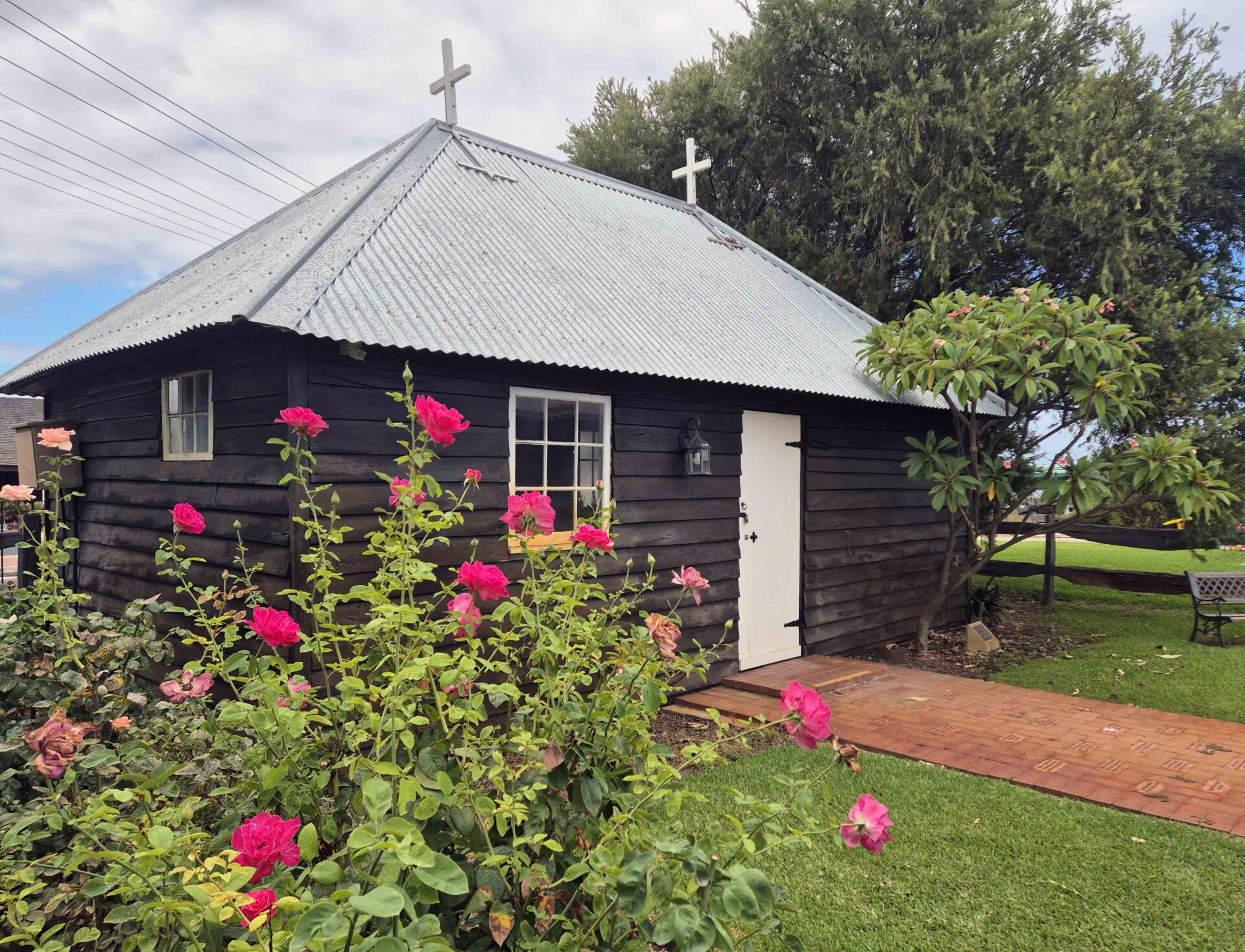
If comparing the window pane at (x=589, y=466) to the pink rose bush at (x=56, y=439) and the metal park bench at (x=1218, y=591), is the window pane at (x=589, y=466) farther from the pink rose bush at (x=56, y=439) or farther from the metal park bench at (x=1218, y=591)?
the metal park bench at (x=1218, y=591)

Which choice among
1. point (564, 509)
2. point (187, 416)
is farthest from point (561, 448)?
point (187, 416)

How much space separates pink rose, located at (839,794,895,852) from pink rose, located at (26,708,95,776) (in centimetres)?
155

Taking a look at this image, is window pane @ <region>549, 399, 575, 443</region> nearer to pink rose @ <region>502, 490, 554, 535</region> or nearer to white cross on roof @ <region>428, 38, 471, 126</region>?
pink rose @ <region>502, 490, 554, 535</region>

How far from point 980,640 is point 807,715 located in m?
7.90

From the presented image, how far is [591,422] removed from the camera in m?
5.46

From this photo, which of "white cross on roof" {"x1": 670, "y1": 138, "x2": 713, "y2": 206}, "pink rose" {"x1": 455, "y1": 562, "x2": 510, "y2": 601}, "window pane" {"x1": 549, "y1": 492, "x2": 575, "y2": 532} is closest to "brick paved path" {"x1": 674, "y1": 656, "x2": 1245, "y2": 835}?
"window pane" {"x1": 549, "y1": 492, "x2": 575, "y2": 532}

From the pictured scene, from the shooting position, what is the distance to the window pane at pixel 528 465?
500 centimetres

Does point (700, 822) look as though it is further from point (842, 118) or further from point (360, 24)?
point (842, 118)

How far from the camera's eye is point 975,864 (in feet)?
10.8

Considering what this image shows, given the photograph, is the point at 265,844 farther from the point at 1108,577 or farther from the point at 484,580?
the point at 1108,577

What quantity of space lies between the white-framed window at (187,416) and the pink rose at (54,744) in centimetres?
377

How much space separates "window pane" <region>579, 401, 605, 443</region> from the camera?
5395mm

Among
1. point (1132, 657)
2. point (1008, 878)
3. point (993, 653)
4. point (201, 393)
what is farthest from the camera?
point (993, 653)

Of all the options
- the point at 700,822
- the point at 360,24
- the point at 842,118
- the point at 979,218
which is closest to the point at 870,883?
the point at 700,822
